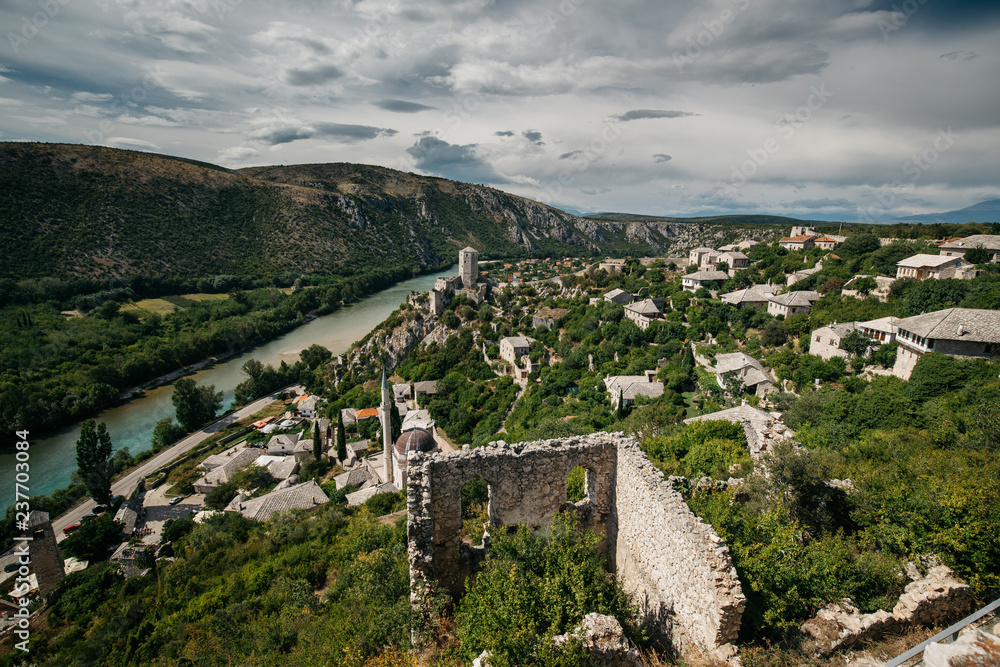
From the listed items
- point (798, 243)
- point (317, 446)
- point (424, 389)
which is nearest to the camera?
point (317, 446)

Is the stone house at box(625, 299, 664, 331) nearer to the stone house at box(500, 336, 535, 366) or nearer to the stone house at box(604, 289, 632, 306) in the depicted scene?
the stone house at box(604, 289, 632, 306)

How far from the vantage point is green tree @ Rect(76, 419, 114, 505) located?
29.6m

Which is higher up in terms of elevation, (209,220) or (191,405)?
(209,220)

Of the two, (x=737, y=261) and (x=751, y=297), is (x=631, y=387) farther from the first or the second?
(x=737, y=261)

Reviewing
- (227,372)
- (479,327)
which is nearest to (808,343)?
(479,327)

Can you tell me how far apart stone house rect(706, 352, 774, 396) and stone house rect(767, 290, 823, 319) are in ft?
28.6

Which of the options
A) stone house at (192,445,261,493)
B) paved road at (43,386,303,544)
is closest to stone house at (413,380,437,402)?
stone house at (192,445,261,493)

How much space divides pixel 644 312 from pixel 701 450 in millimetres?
31761

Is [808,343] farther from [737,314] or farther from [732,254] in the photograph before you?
[732,254]

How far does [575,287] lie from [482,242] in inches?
4201

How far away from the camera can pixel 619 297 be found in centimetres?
5103

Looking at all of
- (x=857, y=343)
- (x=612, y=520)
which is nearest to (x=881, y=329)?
(x=857, y=343)

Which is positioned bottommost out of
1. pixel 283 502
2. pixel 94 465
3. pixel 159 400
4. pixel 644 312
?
pixel 159 400

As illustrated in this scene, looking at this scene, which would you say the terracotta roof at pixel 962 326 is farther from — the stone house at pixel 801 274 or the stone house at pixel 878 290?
the stone house at pixel 801 274
